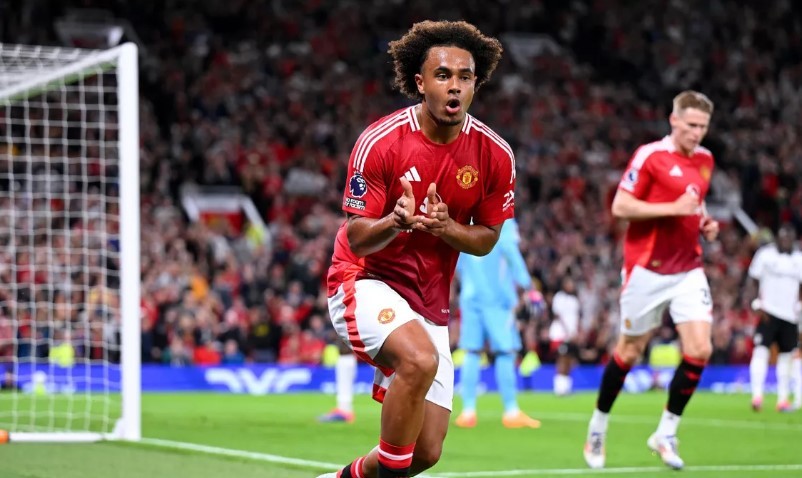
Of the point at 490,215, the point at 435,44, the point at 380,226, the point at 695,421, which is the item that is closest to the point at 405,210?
the point at 380,226

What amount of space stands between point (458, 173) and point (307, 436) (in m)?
5.66

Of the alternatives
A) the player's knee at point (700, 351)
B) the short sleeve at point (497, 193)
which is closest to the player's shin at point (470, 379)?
the player's knee at point (700, 351)

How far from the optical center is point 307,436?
10938 millimetres

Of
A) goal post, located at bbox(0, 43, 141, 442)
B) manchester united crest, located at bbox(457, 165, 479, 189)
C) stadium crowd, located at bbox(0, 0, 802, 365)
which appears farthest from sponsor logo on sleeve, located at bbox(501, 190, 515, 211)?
stadium crowd, located at bbox(0, 0, 802, 365)

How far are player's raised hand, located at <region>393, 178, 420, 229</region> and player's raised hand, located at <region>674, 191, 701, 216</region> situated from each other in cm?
381

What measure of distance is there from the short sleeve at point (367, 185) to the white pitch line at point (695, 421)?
800 centimetres

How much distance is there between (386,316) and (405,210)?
674mm

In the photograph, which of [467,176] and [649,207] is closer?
[467,176]

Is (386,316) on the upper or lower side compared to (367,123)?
lower

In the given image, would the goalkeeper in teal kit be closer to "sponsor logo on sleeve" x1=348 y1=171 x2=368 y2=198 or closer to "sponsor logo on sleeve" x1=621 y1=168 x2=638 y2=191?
"sponsor logo on sleeve" x1=621 y1=168 x2=638 y2=191

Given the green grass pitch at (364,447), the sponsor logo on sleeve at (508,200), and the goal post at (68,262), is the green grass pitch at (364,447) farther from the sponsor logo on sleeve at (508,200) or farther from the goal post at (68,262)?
the sponsor logo on sleeve at (508,200)

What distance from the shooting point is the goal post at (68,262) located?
34.9 feet

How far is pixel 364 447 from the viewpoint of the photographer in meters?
9.98

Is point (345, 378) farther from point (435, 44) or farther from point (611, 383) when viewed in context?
point (435, 44)
